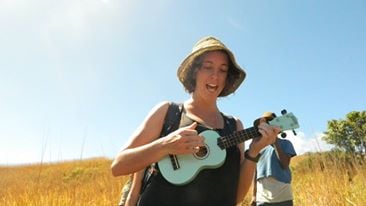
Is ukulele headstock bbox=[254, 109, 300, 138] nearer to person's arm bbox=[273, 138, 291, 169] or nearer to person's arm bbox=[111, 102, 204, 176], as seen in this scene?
person's arm bbox=[111, 102, 204, 176]

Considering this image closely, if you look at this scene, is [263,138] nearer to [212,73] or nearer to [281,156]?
[212,73]

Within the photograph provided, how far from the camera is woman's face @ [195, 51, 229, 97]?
7.13ft

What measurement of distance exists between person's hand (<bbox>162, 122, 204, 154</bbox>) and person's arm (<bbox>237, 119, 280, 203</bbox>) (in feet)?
1.02

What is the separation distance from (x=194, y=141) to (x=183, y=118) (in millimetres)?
199

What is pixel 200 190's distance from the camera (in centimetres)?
194

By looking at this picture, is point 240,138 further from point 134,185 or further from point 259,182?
point 259,182

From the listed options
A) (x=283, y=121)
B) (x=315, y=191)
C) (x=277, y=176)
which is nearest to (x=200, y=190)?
(x=283, y=121)

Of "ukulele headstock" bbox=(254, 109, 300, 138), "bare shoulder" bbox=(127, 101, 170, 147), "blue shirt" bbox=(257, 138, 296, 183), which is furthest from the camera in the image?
"blue shirt" bbox=(257, 138, 296, 183)

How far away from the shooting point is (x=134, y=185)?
2131 millimetres

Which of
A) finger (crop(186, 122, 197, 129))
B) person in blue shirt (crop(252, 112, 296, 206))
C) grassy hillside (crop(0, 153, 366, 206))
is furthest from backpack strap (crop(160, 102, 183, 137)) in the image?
person in blue shirt (crop(252, 112, 296, 206))

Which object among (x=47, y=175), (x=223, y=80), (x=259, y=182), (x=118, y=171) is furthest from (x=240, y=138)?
(x=47, y=175)

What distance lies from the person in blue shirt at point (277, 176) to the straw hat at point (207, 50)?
112 inches

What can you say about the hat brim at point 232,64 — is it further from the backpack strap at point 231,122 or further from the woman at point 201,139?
the backpack strap at point 231,122

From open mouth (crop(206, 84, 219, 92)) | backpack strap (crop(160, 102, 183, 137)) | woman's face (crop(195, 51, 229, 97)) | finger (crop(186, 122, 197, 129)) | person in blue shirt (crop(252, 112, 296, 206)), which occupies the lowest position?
person in blue shirt (crop(252, 112, 296, 206))
